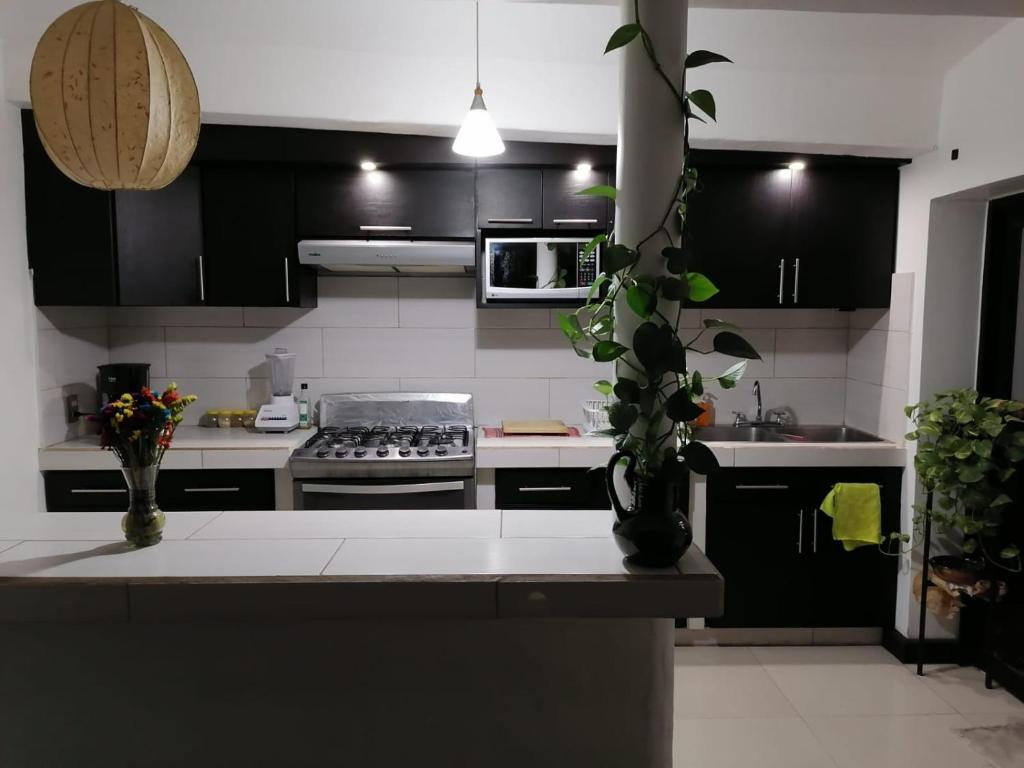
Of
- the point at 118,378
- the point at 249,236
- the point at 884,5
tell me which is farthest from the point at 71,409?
the point at 884,5

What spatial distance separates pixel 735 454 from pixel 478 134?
181 cm

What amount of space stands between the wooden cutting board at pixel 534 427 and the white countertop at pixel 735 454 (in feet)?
0.57

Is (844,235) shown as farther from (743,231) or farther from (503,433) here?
(503,433)

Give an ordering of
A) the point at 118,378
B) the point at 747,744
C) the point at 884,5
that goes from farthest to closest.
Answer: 1. the point at 118,378
2. the point at 747,744
3. the point at 884,5

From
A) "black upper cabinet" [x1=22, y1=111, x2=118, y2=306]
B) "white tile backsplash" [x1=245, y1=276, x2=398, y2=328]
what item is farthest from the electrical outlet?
"white tile backsplash" [x1=245, y1=276, x2=398, y2=328]

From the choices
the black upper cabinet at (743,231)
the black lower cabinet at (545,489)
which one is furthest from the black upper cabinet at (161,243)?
the black upper cabinet at (743,231)

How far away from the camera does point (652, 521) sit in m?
1.52

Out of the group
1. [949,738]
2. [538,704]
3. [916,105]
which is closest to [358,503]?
[538,704]

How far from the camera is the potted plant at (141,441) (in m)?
1.59

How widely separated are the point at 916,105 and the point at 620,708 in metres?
2.80

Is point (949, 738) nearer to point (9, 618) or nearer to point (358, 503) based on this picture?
point (358, 503)

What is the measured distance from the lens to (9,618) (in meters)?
1.49

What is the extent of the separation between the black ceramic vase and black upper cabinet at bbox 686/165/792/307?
200cm

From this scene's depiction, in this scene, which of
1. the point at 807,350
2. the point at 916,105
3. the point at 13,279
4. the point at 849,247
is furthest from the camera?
the point at 807,350
